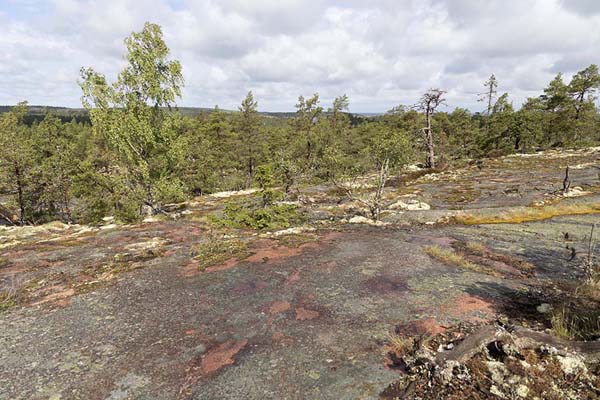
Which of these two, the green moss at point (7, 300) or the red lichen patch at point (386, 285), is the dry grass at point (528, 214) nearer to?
the red lichen patch at point (386, 285)

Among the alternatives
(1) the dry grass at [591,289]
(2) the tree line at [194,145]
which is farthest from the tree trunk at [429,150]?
(1) the dry grass at [591,289]

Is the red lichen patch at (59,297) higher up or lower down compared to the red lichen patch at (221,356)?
lower down

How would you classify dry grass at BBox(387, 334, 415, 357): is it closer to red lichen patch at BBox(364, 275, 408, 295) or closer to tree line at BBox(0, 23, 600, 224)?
red lichen patch at BBox(364, 275, 408, 295)

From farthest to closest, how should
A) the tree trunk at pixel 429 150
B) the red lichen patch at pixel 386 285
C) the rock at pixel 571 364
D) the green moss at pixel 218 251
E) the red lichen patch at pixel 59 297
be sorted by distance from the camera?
the tree trunk at pixel 429 150 < the green moss at pixel 218 251 < the red lichen patch at pixel 59 297 < the red lichen patch at pixel 386 285 < the rock at pixel 571 364

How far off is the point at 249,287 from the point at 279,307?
7.48ft

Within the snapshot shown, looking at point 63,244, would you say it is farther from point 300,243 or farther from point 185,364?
point 185,364

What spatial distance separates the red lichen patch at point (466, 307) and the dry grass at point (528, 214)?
51.2 ft

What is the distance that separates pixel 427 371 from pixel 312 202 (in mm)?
32195

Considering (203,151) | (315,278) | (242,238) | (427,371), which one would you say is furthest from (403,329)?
(203,151)

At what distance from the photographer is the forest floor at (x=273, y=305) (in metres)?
7.47

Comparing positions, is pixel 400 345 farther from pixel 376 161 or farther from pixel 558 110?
pixel 558 110

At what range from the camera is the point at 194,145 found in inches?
2029

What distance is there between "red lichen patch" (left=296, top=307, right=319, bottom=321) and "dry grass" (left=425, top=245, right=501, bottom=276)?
7.97 meters

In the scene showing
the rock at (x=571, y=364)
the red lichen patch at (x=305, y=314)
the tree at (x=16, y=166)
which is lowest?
the red lichen patch at (x=305, y=314)
